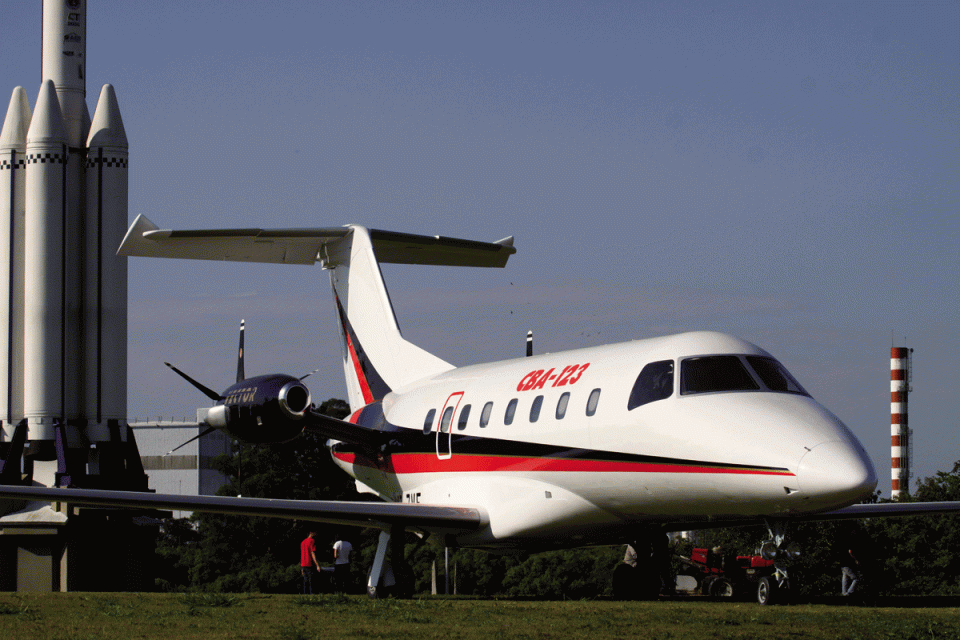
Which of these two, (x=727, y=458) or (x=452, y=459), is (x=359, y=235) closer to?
(x=452, y=459)

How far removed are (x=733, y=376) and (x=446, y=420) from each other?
5.91 metres

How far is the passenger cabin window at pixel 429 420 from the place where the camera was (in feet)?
62.7

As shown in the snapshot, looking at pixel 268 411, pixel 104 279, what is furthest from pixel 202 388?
pixel 104 279

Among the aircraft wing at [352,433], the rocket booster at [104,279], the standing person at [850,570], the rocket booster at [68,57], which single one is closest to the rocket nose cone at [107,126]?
the rocket booster at [104,279]

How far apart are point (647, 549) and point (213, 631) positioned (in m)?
8.19

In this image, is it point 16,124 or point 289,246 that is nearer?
point 289,246

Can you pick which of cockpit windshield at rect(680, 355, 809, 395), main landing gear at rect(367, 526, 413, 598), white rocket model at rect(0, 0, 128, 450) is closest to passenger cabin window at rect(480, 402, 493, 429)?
main landing gear at rect(367, 526, 413, 598)

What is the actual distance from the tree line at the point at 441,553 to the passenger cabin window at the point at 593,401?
1952cm

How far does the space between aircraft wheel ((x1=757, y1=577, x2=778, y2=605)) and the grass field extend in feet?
0.78

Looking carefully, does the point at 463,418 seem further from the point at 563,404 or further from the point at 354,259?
the point at 354,259

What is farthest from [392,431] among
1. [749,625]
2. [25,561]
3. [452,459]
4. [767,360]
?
[25,561]

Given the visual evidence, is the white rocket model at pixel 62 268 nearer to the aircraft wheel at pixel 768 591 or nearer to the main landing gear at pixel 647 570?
the main landing gear at pixel 647 570

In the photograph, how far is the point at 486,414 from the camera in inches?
697

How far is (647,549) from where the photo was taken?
656 inches
